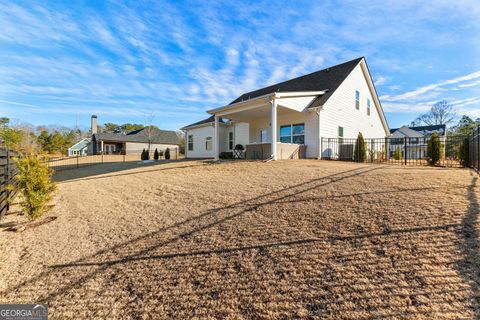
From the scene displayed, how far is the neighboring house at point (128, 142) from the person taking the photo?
37281 millimetres

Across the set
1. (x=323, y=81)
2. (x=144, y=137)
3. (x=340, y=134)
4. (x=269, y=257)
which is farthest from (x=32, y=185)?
(x=144, y=137)

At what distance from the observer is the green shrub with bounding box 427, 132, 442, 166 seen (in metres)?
11.0

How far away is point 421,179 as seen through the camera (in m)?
5.62

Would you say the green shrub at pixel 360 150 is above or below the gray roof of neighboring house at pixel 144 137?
below

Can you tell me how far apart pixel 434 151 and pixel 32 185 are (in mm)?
16215

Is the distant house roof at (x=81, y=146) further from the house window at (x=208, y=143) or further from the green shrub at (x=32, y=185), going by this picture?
the green shrub at (x=32, y=185)

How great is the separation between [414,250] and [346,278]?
1.11 meters

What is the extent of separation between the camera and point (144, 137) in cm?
4169

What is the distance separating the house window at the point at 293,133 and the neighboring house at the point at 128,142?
2378 cm

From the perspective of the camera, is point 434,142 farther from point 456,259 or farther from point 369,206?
point 456,259

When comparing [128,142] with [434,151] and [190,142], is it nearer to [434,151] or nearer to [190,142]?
[190,142]

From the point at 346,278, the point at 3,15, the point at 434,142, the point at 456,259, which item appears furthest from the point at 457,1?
the point at 3,15

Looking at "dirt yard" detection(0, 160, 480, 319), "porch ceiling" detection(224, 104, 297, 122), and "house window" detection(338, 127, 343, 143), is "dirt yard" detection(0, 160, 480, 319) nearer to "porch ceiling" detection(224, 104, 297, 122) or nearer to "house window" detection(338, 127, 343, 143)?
"porch ceiling" detection(224, 104, 297, 122)

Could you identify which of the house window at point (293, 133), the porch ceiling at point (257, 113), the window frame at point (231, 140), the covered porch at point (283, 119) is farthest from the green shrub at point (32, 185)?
the window frame at point (231, 140)
